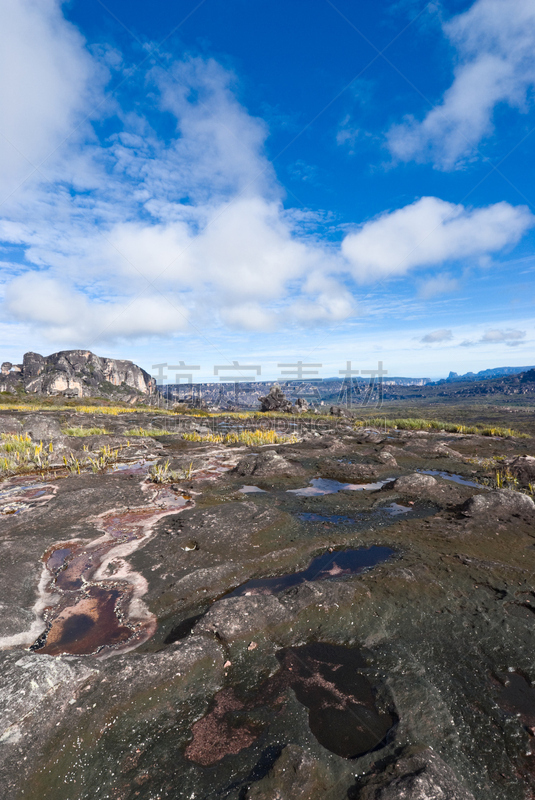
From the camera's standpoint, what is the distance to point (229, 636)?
14.3ft

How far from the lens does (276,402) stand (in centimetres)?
5912

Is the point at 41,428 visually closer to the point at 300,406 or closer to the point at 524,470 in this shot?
the point at 524,470

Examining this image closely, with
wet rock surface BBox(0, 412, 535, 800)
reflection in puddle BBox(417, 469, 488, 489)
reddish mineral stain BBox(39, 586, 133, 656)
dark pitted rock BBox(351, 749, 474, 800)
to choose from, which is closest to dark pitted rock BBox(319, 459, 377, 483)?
reflection in puddle BBox(417, 469, 488, 489)

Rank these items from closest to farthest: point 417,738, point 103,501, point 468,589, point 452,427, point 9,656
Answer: point 417,738 → point 9,656 → point 468,589 → point 103,501 → point 452,427

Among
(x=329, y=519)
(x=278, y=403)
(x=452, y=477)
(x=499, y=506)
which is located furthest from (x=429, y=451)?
(x=278, y=403)

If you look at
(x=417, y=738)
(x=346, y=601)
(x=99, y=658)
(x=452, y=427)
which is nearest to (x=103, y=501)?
(x=99, y=658)

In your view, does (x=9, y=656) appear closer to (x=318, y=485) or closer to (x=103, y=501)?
(x=103, y=501)

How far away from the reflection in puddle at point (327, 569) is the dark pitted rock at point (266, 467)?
6302 mm

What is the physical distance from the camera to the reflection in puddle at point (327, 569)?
231 inches

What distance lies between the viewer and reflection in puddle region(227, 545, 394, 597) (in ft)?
19.3

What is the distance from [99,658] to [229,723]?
1953mm

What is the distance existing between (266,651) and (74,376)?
14201 centimetres

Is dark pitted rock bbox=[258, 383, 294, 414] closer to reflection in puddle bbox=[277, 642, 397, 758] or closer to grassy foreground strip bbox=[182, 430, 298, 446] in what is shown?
grassy foreground strip bbox=[182, 430, 298, 446]

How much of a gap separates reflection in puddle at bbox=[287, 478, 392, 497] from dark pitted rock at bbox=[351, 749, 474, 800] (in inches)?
326
